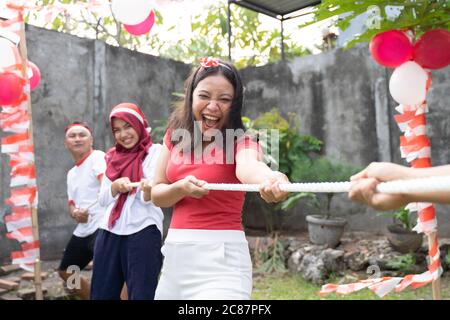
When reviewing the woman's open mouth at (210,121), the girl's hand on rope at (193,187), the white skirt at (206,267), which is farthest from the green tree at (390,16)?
the white skirt at (206,267)

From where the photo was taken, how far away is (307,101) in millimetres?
6191

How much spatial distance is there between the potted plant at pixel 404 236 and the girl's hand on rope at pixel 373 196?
146 inches

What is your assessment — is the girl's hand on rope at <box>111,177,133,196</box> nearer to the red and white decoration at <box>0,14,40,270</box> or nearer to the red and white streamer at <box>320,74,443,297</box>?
the red and white decoration at <box>0,14,40,270</box>

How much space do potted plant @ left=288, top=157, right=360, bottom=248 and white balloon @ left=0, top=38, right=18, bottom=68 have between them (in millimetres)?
3461

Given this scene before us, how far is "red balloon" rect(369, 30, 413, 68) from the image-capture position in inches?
91.4

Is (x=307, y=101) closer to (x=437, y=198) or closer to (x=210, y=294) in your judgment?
(x=210, y=294)

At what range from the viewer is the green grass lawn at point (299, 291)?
153 inches

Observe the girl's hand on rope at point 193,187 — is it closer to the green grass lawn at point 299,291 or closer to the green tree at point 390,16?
the green tree at point 390,16

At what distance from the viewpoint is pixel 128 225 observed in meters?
2.50

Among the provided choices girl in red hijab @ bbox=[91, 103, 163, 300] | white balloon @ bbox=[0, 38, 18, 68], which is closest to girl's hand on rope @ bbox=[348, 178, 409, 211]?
girl in red hijab @ bbox=[91, 103, 163, 300]

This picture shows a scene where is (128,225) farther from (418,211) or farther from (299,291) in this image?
(299,291)

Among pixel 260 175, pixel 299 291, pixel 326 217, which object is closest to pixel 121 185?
pixel 260 175
